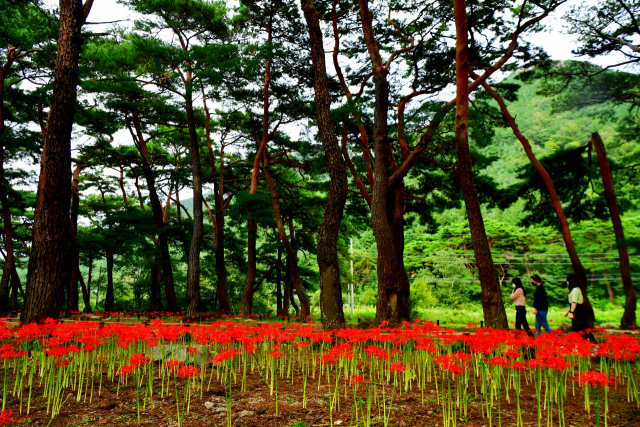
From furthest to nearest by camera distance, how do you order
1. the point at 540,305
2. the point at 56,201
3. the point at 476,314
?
1. the point at 476,314
2. the point at 540,305
3. the point at 56,201

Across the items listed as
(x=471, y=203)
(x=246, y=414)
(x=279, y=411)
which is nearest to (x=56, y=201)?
(x=246, y=414)

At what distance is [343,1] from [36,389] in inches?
450

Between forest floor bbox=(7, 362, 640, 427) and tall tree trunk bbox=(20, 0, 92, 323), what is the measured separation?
2.91 m

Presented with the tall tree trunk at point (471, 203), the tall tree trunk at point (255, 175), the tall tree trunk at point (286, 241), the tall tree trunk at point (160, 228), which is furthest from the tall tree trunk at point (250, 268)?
the tall tree trunk at point (471, 203)

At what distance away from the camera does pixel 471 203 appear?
739 centimetres

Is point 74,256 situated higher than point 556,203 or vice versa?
point 556,203

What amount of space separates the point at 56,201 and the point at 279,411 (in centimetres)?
544

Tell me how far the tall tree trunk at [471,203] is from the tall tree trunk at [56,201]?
733 centimetres

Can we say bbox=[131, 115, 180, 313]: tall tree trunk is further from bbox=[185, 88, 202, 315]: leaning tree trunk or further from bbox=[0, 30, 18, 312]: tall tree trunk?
bbox=[0, 30, 18, 312]: tall tree trunk

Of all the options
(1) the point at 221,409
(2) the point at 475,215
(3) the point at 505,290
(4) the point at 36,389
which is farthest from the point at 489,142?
(3) the point at 505,290

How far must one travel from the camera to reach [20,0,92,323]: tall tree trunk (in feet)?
19.7

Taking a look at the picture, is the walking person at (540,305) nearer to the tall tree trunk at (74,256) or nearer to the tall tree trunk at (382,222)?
the tall tree trunk at (382,222)

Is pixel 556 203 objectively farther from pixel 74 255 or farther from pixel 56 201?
pixel 74 255

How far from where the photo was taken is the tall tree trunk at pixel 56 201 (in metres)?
6.02
